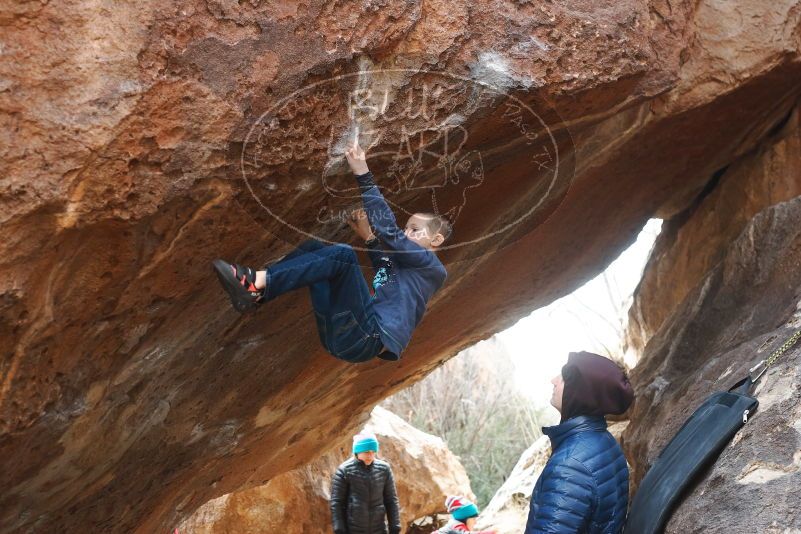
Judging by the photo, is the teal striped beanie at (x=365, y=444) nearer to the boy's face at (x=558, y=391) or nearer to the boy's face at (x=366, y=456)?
the boy's face at (x=366, y=456)

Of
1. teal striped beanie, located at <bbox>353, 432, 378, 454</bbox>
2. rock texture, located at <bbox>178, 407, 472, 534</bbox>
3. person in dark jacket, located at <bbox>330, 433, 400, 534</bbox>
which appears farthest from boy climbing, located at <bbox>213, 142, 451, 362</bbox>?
rock texture, located at <bbox>178, 407, 472, 534</bbox>

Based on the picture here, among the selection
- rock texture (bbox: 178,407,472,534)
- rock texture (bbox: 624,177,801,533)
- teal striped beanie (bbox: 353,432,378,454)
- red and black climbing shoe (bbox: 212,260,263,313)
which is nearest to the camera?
rock texture (bbox: 624,177,801,533)

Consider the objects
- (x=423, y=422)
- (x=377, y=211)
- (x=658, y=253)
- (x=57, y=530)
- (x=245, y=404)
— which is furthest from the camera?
(x=423, y=422)

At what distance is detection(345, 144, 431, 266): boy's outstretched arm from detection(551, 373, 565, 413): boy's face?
882mm

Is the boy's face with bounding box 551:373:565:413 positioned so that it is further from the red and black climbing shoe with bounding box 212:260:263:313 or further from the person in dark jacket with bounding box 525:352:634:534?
the red and black climbing shoe with bounding box 212:260:263:313

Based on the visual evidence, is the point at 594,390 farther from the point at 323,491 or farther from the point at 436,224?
the point at 323,491

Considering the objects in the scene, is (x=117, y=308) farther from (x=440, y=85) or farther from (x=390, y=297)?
(x=440, y=85)

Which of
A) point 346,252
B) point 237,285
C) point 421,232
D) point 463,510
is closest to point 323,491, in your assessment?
point 463,510

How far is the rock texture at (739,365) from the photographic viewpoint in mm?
3096

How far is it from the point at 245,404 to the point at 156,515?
105 cm

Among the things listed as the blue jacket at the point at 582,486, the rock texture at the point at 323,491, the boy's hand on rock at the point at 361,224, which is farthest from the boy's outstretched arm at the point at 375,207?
the rock texture at the point at 323,491

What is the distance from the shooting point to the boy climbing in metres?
3.29


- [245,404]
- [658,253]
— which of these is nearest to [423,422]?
[658,253]

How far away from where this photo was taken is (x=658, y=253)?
6.59 m
